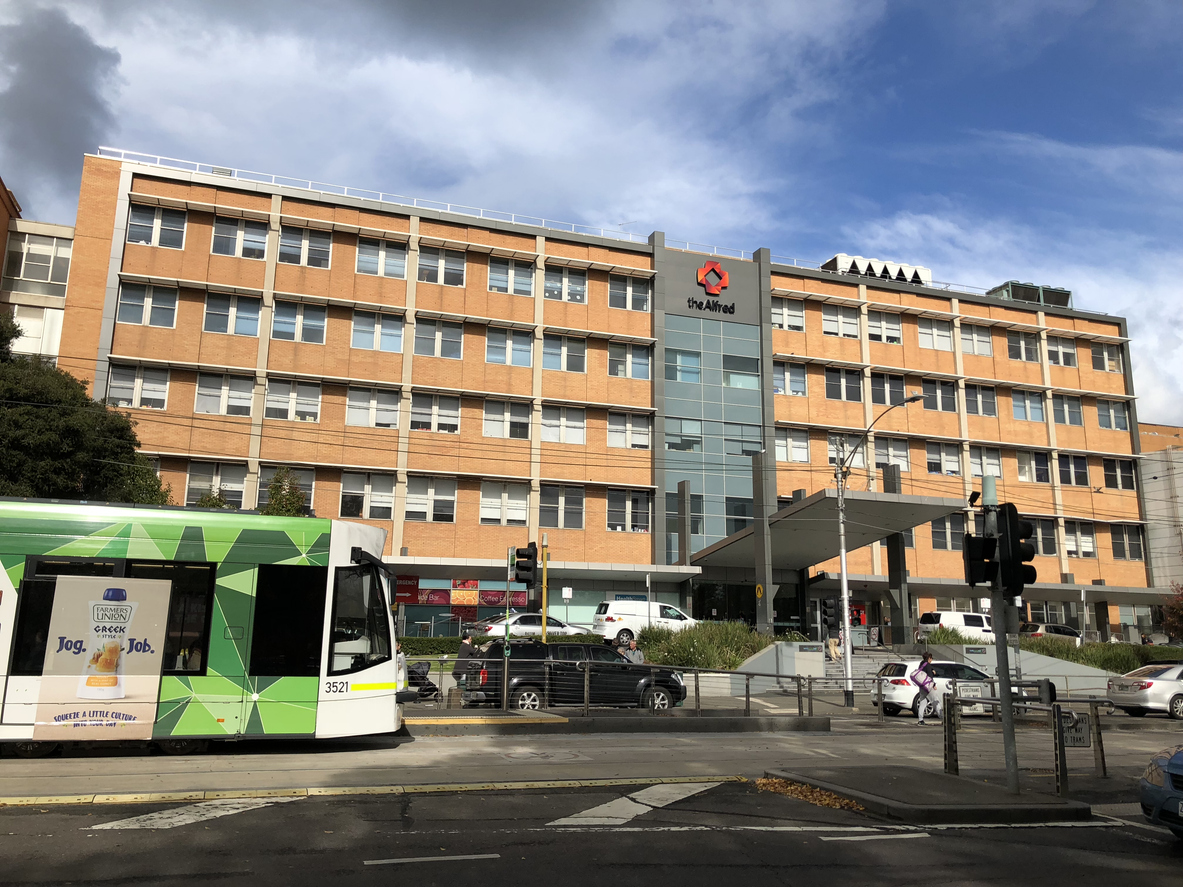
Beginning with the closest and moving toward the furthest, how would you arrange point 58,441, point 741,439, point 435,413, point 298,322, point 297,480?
point 58,441
point 297,480
point 298,322
point 435,413
point 741,439

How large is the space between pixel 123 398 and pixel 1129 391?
58.4m

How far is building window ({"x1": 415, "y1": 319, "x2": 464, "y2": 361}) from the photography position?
146 feet

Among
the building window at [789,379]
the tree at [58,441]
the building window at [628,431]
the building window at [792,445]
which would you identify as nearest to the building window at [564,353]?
the building window at [628,431]

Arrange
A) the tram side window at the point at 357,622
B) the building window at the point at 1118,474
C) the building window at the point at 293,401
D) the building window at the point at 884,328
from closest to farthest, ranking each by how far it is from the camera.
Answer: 1. the tram side window at the point at 357,622
2. the building window at the point at 293,401
3. the building window at the point at 884,328
4. the building window at the point at 1118,474

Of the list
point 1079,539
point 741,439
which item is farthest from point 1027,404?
point 741,439

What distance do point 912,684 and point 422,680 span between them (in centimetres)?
1255

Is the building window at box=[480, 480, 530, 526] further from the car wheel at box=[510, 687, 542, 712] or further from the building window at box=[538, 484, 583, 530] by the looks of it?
the car wheel at box=[510, 687, 542, 712]

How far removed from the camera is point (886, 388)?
5353 centimetres

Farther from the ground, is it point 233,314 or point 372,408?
point 233,314

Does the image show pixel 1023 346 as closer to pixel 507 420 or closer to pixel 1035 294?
→ pixel 1035 294

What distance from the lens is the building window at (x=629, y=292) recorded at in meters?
48.4

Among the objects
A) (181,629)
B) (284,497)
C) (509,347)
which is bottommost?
(181,629)

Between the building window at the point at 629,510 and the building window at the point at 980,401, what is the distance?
860 inches

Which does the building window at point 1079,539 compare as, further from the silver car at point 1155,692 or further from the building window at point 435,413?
the building window at point 435,413
